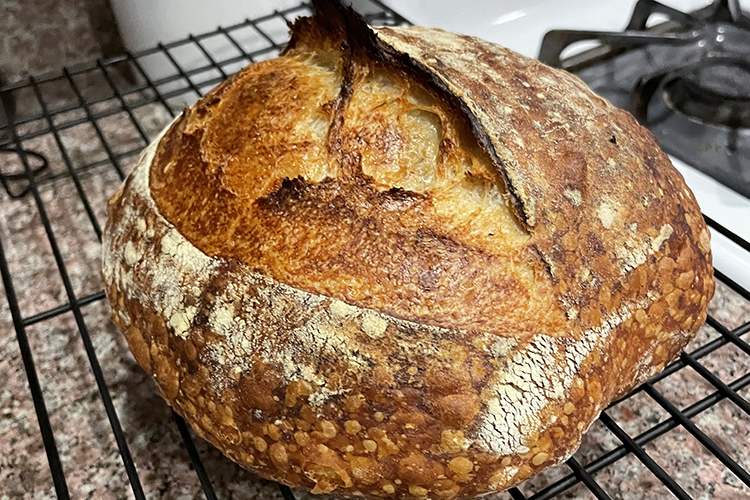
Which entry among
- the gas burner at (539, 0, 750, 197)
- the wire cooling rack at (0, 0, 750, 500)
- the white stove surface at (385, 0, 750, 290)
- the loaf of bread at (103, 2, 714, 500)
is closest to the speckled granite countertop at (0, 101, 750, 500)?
the wire cooling rack at (0, 0, 750, 500)

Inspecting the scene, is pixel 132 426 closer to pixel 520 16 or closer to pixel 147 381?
pixel 147 381

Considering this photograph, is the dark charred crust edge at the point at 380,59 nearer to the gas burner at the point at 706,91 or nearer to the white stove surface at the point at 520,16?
the gas burner at the point at 706,91

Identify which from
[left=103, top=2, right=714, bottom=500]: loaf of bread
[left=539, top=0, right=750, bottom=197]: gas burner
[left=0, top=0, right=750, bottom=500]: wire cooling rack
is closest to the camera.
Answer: [left=103, top=2, right=714, bottom=500]: loaf of bread

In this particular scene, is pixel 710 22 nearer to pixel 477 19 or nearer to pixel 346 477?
pixel 477 19

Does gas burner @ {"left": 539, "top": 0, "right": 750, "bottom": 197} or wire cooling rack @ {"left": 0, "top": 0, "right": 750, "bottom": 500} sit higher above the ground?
gas burner @ {"left": 539, "top": 0, "right": 750, "bottom": 197}

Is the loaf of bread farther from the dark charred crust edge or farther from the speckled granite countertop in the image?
the speckled granite countertop

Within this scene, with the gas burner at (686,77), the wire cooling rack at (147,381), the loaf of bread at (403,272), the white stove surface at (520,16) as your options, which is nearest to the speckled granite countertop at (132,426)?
the wire cooling rack at (147,381)

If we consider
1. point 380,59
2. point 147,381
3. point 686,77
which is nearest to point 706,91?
point 686,77
